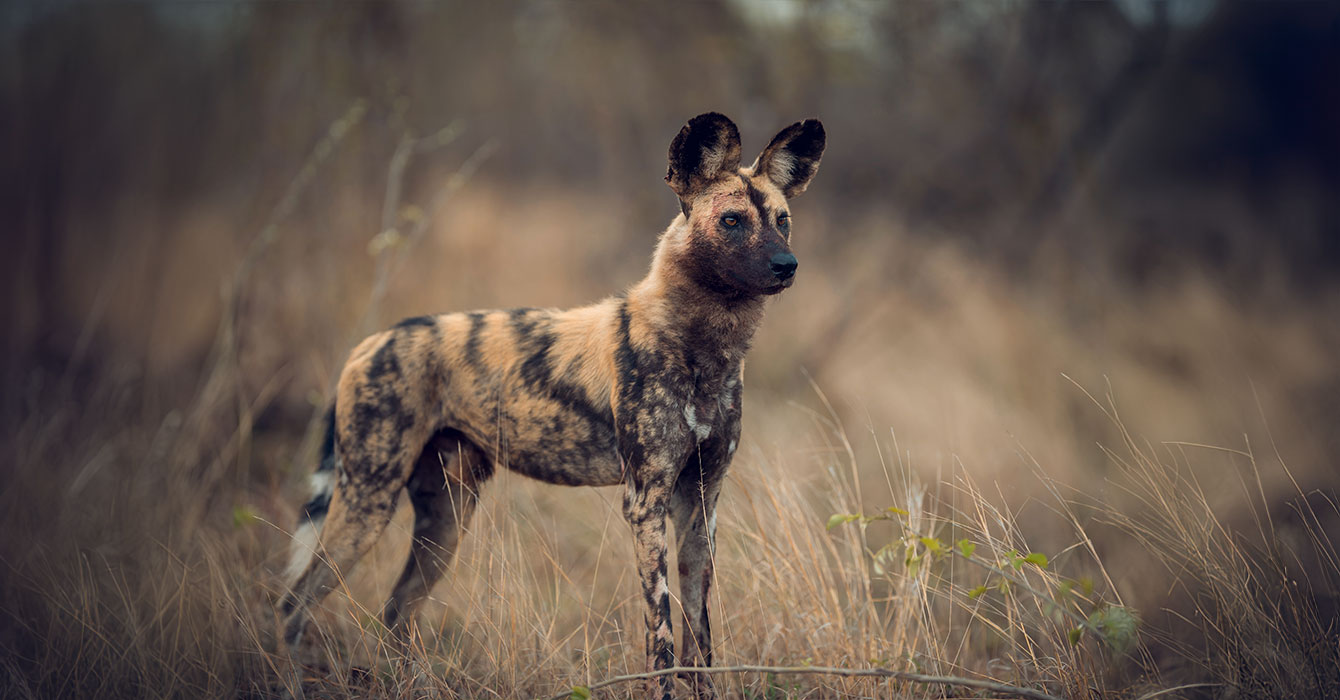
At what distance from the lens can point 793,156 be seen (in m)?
3.37

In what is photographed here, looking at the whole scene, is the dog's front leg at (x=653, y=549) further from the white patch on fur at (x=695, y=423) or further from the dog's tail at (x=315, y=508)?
the dog's tail at (x=315, y=508)

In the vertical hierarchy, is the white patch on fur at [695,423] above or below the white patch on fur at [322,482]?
above

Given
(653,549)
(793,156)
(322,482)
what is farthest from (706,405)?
(322,482)

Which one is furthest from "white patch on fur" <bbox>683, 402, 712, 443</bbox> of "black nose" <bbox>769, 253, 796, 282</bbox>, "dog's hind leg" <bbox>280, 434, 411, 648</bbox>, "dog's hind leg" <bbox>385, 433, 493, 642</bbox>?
"dog's hind leg" <bbox>280, 434, 411, 648</bbox>

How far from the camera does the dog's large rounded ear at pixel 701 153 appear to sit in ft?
10.2

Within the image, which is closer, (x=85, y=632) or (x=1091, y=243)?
(x=85, y=632)

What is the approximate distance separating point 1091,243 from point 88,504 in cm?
1058

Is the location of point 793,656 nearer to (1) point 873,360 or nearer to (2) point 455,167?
(1) point 873,360

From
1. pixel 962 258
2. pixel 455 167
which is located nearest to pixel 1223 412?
pixel 962 258

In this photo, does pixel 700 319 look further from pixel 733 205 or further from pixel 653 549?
pixel 653 549

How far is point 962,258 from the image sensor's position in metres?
10.7

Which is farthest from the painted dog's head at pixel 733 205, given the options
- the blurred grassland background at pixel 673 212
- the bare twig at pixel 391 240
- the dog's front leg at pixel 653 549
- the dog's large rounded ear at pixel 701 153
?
the blurred grassland background at pixel 673 212

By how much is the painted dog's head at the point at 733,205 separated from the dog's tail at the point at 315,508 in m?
2.03

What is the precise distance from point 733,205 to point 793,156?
44cm
